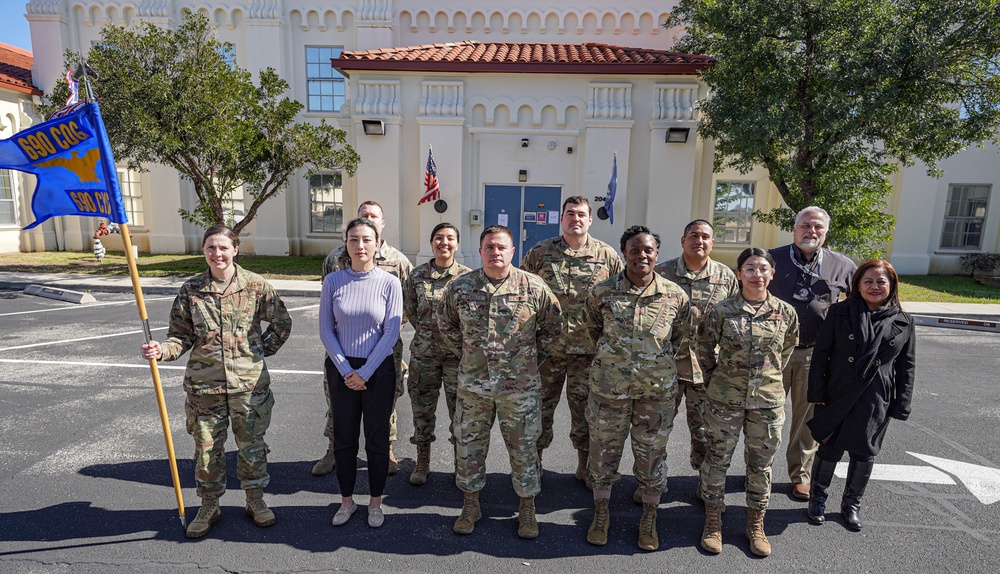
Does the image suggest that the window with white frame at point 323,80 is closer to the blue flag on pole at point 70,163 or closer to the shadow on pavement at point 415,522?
the blue flag on pole at point 70,163

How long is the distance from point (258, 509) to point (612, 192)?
1102cm

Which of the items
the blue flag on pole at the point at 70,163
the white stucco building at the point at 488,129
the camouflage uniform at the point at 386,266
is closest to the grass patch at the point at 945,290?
the white stucco building at the point at 488,129

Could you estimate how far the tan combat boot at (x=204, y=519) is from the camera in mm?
3311

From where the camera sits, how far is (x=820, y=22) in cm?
991

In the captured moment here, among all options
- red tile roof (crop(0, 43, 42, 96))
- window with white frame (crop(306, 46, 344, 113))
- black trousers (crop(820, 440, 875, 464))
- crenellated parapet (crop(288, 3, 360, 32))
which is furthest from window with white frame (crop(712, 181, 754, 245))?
red tile roof (crop(0, 43, 42, 96))

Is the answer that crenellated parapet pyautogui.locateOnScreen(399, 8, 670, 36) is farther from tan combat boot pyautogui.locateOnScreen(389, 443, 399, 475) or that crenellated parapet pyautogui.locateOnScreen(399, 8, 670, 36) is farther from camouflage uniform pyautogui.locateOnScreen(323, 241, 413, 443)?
tan combat boot pyautogui.locateOnScreen(389, 443, 399, 475)

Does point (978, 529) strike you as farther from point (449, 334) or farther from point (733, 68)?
point (733, 68)

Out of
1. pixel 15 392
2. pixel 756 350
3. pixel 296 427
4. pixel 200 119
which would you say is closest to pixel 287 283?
pixel 200 119

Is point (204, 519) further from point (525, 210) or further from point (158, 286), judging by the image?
point (525, 210)

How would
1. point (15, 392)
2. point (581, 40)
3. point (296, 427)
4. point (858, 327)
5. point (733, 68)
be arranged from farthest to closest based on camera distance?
point (581, 40) < point (733, 68) < point (15, 392) < point (296, 427) < point (858, 327)

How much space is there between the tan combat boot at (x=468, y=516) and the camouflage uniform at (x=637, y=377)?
813 mm

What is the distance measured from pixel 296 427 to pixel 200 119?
31.4 ft

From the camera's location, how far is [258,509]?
347 centimetres

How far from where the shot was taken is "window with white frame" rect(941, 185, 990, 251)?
15.9m
